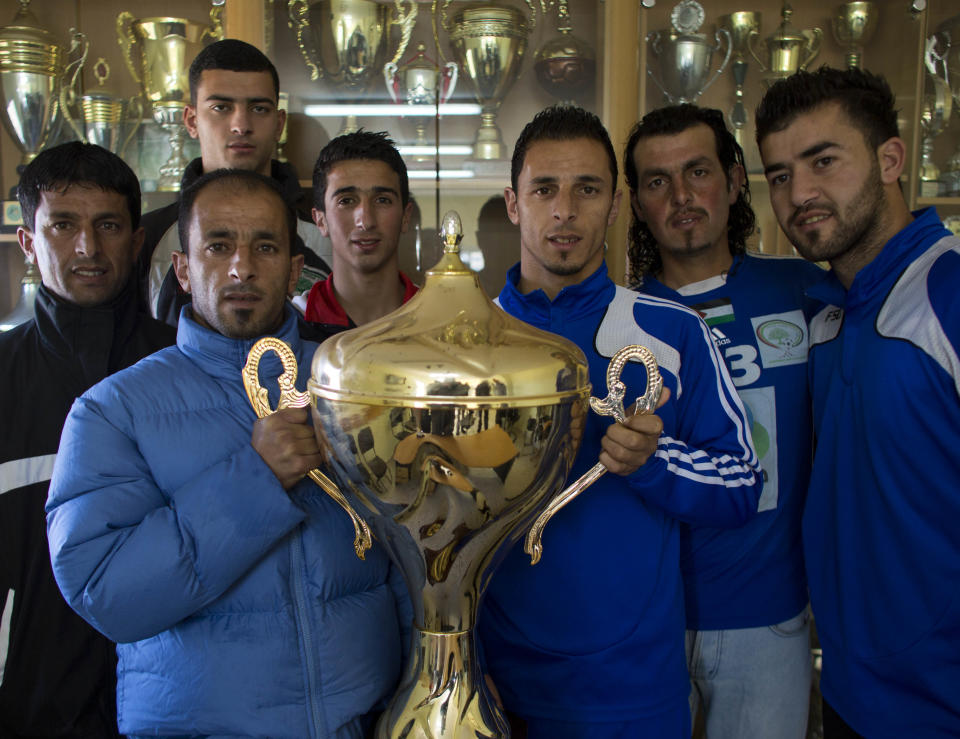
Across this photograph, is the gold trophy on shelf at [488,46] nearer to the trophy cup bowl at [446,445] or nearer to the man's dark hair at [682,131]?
the man's dark hair at [682,131]

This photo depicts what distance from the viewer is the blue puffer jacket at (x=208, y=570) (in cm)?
77

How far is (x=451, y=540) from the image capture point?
70cm

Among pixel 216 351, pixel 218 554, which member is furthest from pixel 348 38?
pixel 218 554

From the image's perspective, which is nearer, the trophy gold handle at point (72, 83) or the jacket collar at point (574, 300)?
the jacket collar at point (574, 300)

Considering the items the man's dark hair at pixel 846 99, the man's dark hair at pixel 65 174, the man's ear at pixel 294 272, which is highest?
the man's dark hair at pixel 846 99

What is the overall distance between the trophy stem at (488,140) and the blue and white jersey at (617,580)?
118 cm

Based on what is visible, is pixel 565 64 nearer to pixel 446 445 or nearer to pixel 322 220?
pixel 322 220

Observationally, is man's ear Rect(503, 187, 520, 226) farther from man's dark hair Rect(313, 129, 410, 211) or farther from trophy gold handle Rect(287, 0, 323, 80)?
trophy gold handle Rect(287, 0, 323, 80)

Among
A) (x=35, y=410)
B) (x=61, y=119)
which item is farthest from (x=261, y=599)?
(x=61, y=119)

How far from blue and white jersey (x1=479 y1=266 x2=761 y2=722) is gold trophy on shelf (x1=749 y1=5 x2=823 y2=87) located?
1489mm

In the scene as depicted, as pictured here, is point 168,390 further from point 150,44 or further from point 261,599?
point 150,44

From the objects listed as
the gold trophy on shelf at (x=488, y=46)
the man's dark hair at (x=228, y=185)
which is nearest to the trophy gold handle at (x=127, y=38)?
the gold trophy on shelf at (x=488, y=46)

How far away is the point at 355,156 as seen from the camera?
1.59m

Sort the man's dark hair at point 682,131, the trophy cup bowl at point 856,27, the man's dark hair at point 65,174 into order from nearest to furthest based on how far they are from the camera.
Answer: the man's dark hair at point 65,174 < the man's dark hair at point 682,131 < the trophy cup bowl at point 856,27
